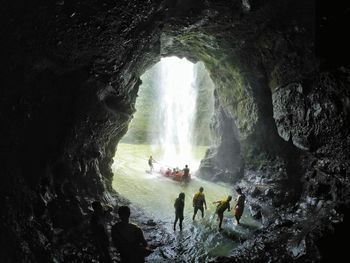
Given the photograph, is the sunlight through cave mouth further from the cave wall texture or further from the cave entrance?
the cave wall texture

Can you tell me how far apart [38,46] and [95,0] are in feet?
4.46

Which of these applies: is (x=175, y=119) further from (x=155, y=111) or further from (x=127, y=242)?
(x=127, y=242)

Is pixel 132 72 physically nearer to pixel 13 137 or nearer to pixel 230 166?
pixel 13 137

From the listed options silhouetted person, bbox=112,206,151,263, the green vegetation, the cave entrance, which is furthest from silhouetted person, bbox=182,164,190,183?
the green vegetation

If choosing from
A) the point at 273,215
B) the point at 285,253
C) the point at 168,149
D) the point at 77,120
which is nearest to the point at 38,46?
the point at 77,120

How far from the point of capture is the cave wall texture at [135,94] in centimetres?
566

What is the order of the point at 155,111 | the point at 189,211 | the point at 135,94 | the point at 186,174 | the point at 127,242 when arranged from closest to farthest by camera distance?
the point at 127,242, the point at 189,211, the point at 135,94, the point at 186,174, the point at 155,111

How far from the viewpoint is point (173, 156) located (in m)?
34.0

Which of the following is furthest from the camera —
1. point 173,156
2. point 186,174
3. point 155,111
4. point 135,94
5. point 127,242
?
point 155,111

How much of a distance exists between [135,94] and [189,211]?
564cm

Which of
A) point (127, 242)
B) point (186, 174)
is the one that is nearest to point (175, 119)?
point (186, 174)

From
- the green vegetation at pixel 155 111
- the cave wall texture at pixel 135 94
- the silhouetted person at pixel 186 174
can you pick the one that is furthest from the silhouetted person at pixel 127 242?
the green vegetation at pixel 155 111

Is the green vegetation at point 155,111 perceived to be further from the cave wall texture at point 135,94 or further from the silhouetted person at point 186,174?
the cave wall texture at point 135,94

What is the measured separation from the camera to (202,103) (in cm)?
3875
